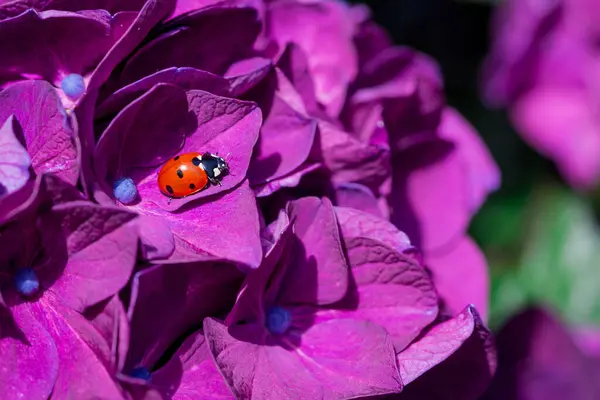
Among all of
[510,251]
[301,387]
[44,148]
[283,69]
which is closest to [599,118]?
[510,251]

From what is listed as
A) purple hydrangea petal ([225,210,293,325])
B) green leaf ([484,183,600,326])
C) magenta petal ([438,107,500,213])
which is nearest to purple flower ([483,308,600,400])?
magenta petal ([438,107,500,213])

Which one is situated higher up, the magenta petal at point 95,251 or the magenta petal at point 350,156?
the magenta petal at point 95,251

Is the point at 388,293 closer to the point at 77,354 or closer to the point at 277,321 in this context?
the point at 277,321

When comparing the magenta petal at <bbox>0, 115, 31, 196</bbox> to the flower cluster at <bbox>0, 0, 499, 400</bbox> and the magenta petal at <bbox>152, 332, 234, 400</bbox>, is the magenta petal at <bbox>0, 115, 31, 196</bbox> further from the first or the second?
the magenta petal at <bbox>152, 332, 234, 400</bbox>

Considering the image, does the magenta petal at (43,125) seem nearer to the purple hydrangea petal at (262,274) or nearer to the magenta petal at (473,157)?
the purple hydrangea petal at (262,274)

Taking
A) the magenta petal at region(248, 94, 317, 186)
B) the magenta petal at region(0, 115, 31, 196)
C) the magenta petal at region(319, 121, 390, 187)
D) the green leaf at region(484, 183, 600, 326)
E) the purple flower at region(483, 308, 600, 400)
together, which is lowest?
the green leaf at region(484, 183, 600, 326)

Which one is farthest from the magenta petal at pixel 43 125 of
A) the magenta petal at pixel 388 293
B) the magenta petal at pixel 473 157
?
the magenta petal at pixel 473 157
